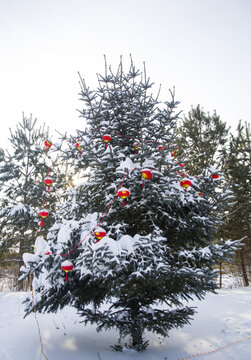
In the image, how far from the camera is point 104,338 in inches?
193

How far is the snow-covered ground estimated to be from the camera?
3867mm

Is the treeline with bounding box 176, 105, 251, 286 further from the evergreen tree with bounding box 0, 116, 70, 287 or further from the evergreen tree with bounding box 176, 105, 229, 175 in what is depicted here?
the evergreen tree with bounding box 0, 116, 70, 287

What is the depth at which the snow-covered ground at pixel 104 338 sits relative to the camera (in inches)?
152

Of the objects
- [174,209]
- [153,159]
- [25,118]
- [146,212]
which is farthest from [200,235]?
[25,118]

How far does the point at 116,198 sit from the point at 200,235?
195 cm

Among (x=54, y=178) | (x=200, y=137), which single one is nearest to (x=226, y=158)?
(x=200, y=137)

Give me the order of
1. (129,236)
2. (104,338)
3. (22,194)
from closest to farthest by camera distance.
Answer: (129,236)
(104,338)
(22,194)

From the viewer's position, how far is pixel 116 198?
167 inches

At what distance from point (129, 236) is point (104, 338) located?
291 centimetres

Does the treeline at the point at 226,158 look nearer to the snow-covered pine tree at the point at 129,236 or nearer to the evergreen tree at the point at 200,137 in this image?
the evergreen tree at the point at 200,137

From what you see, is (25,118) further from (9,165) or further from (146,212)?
(146,212)

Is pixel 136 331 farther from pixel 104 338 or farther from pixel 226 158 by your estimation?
pixel 226 158

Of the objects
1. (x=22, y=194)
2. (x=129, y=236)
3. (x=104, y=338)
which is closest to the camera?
(x=129, y=236)

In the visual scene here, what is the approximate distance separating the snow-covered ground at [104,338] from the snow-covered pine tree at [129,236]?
21.0 inches
